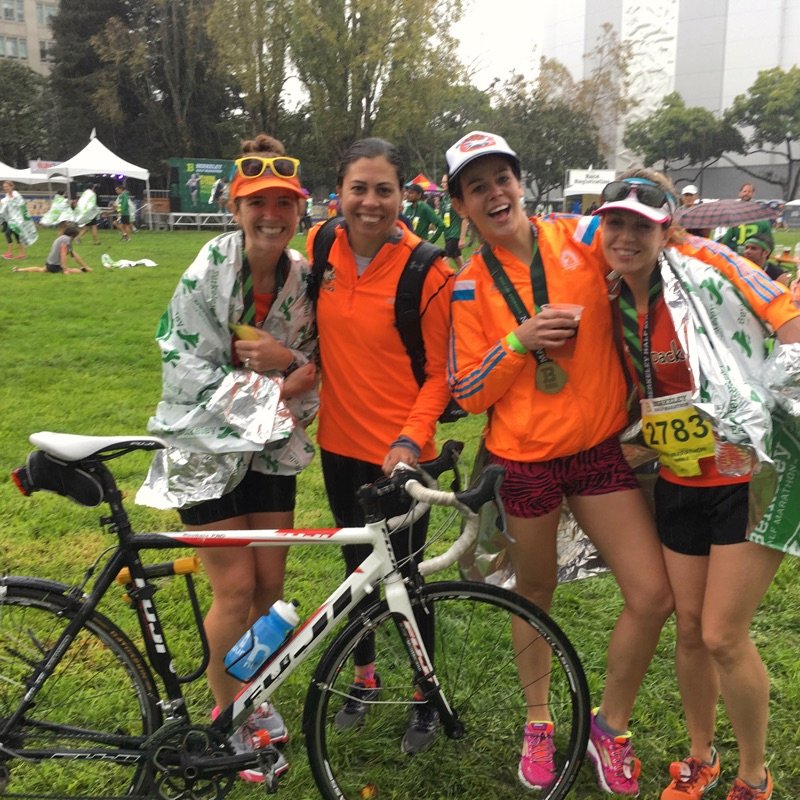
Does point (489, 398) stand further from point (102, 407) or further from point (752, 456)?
point (102, 407)

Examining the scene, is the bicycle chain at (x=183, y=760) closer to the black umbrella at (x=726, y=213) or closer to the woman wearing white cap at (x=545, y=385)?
the woman wearing white cap at (x=545, y=385)

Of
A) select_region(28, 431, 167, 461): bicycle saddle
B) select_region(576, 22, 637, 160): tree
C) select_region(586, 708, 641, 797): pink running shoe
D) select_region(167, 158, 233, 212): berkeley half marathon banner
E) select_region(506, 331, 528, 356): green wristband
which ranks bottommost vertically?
select_region(586, 708, 641, 797): pink running shoe

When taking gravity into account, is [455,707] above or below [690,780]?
above

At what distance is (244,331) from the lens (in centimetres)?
260

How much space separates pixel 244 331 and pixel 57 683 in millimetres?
1336

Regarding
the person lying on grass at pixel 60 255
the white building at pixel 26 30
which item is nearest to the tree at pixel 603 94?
the white building at pixel 26 30

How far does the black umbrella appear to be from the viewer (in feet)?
24.6

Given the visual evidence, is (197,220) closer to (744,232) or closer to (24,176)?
(24,176)

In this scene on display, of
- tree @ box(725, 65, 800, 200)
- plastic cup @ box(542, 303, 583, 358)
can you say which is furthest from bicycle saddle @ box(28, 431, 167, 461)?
tree @ box(725, 65, 800, 200)

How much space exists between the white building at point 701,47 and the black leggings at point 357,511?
267ft

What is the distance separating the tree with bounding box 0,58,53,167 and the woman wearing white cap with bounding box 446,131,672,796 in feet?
179

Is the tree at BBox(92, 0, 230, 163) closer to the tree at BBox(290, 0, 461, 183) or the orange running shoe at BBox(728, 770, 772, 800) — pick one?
the tree at BBox(290, 0, 461, 183)

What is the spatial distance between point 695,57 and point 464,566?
9630cm

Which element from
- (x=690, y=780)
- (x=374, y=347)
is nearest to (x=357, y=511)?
(x=374, y=347)
